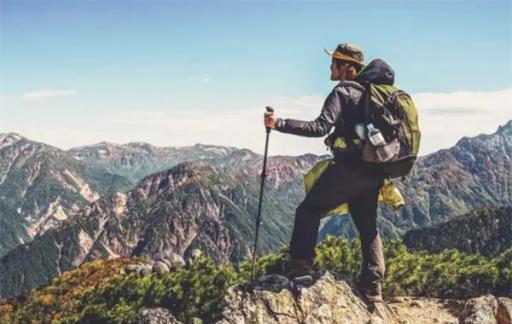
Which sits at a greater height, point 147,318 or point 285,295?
point 285,295

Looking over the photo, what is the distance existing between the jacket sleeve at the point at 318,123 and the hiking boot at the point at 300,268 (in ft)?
9.88

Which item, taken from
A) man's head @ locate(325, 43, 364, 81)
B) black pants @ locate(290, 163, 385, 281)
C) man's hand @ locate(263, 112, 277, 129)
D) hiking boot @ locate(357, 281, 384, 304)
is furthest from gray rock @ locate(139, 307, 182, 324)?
man's head @ locate(325, 43, 364, 81)

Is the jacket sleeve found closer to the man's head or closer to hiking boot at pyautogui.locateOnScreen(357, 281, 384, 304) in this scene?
the man's head

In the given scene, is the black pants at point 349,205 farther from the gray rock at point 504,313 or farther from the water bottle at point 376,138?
the gray rock at point 504,313

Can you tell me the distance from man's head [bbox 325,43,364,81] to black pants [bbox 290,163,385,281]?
179 centimetres

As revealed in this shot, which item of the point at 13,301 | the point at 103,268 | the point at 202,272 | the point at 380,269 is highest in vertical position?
the point at 380,269

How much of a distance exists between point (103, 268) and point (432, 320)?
5830 centimetres

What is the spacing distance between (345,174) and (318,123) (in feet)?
4.60

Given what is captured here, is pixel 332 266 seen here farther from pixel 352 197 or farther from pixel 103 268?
pixel 103 268

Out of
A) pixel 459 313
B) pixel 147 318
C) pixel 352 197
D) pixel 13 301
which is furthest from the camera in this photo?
pixel 13 301

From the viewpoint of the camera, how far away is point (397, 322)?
488 inches

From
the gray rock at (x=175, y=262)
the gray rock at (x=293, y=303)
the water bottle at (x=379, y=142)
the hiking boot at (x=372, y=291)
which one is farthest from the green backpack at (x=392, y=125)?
the gray rock at (x=175, y=262)

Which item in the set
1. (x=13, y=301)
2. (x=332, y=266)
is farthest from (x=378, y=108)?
(x=13, y=301)

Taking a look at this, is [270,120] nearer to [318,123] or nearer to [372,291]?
[318,123]
